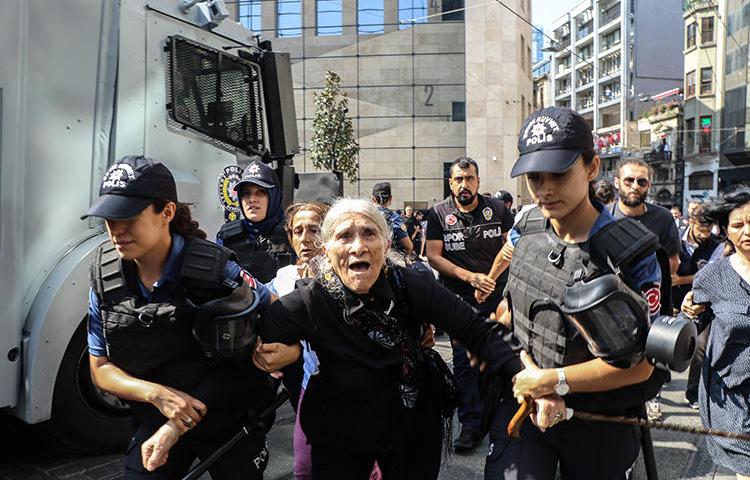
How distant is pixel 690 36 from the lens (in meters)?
46.5

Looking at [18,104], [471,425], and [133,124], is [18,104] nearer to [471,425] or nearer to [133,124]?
[133,124]

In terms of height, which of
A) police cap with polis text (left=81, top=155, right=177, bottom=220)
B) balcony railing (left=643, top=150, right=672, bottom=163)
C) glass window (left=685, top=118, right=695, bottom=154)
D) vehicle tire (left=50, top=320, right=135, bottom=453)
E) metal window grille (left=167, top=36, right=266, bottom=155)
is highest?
glass window (left=685, top=118, right=695, bottom=154)

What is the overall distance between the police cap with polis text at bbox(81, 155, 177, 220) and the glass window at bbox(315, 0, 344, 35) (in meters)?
26.6

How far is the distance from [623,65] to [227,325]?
7399 centimetres

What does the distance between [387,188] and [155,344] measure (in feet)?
19.9

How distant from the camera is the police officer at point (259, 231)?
4215 millimetres

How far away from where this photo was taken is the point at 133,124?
4180mm

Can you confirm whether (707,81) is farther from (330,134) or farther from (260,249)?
(260,249)

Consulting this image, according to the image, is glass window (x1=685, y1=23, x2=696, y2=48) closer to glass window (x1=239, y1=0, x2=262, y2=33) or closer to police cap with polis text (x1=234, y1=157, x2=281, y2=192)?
glass window (x1=239, y1=0, x2=262, y2=33)

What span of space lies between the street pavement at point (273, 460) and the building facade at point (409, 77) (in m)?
22.3

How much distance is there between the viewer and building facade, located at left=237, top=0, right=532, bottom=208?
26016 millimetres

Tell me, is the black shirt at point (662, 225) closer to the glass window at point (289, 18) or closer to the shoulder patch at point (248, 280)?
the shoulder patch at point (248, 280)

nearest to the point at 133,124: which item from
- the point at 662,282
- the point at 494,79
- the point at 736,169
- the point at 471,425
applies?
A: the point at 471,425

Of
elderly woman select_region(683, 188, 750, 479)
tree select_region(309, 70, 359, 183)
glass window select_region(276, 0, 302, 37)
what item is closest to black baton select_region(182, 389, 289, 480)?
elderly woman select_region(683, 188, 750, 479)
